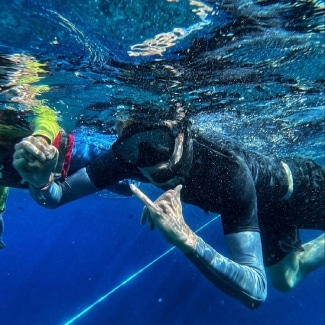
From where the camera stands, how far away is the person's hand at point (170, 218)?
389cm

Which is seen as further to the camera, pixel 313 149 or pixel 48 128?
pixel 313 149

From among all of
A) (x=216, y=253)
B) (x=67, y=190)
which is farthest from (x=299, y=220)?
(x=67, y=190)

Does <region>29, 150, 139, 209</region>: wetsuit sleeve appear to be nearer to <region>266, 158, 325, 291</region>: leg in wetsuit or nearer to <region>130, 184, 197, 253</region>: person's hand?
<region>130, 184, 197, 253</region>: person's hand

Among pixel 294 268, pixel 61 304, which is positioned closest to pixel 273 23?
pixel 294 268

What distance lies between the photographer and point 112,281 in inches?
2172

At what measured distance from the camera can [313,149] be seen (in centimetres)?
1783

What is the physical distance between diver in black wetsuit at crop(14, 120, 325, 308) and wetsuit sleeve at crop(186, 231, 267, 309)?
13 mm

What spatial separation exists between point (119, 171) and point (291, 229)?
15.9 feet

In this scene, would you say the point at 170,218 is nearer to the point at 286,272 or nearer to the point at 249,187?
the point at 249,187

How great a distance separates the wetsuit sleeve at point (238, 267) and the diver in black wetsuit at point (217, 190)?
0.5 inches

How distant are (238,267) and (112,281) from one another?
55.0 m

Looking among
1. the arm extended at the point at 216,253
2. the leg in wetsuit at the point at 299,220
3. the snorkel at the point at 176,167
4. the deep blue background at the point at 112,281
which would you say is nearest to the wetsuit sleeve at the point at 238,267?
the arm extended at the point at 216,253

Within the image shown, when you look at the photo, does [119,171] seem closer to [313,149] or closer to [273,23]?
[273,23]

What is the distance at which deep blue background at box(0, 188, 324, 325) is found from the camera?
1321 inches
